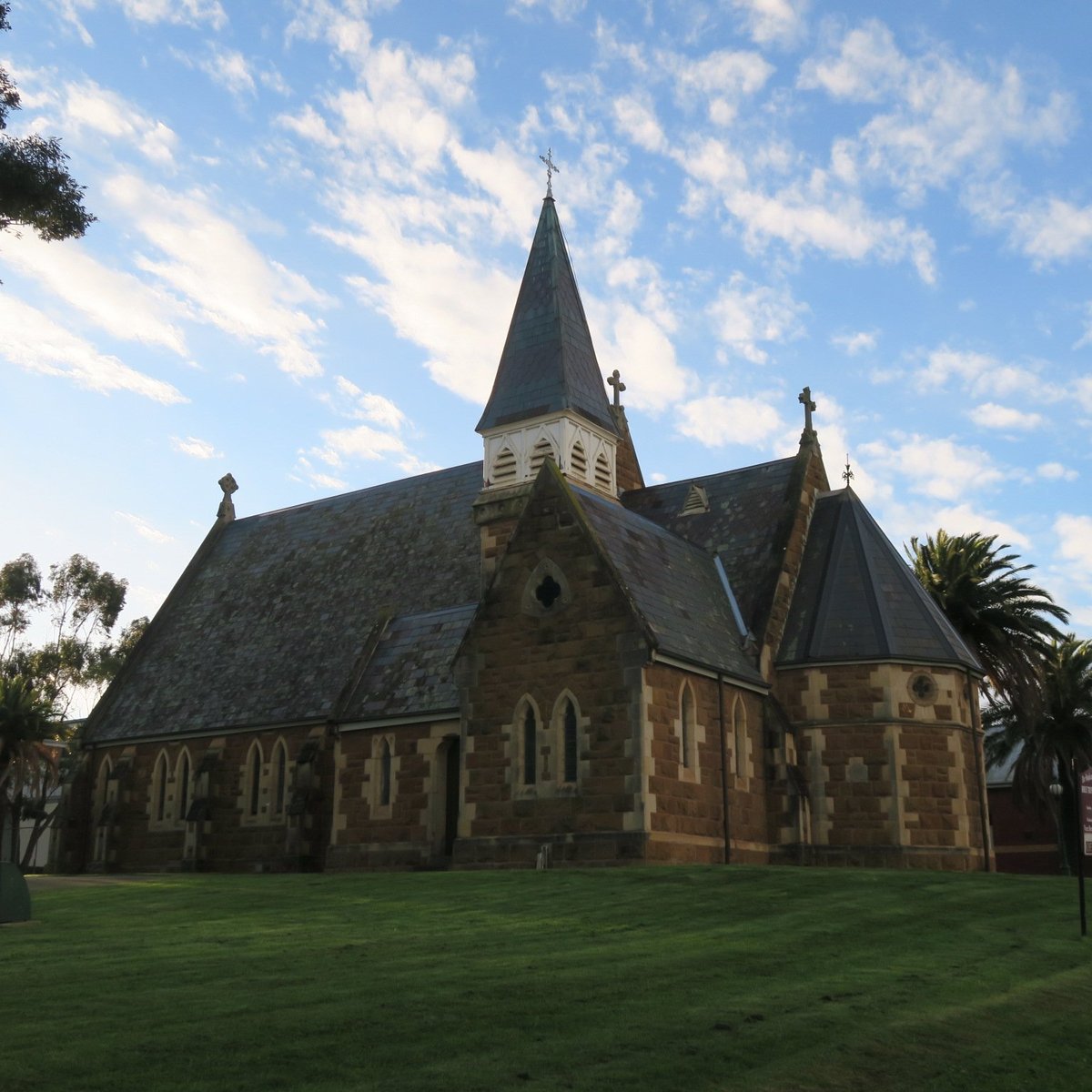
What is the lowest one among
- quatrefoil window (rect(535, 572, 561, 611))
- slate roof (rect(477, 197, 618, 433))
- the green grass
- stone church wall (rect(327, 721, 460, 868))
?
the green grass

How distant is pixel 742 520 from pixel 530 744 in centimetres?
1054

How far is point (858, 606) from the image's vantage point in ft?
106

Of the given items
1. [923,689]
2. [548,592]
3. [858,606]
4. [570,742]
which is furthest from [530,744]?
[923,689]

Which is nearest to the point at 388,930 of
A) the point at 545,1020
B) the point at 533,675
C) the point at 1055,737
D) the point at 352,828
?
the point at 545,1020

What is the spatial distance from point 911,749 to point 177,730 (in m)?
22.5

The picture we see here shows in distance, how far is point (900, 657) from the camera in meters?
30.8

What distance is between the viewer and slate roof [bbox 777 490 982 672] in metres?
31.3

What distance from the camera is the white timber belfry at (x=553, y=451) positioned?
36.6m

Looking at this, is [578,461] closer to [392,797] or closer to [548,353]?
[548,353]

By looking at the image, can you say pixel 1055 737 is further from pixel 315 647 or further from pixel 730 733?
pixel 315 647

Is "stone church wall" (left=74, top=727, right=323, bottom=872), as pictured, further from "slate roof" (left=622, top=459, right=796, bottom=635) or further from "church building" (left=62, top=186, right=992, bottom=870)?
"slate roof" (left=622, top=459, right=796, bottom=635)

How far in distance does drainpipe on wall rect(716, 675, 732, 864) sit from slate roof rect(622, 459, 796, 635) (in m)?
2.88

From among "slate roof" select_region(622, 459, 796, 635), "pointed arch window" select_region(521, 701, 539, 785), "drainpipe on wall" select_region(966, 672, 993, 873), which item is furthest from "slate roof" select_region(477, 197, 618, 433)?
"drainpipe on wall" select_region(966, 672, 993, 873)

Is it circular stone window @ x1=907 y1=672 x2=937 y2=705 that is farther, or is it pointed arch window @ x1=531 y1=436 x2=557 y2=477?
pointed arch window @ x1=531 y1=436 x2=557 y2=477
